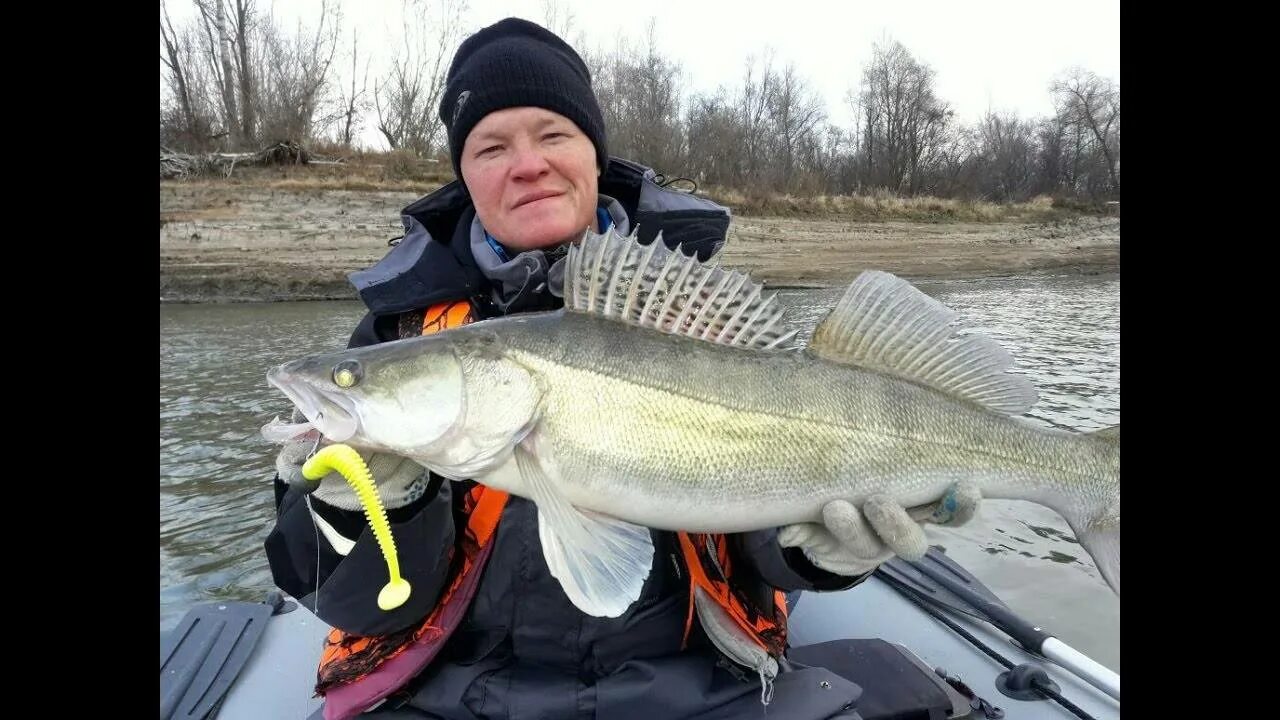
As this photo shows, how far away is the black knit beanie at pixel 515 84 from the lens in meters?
2.60

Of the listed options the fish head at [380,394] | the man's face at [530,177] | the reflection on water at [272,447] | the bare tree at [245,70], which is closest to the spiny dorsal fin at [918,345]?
the man's face at [530,177]

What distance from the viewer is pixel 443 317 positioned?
95.3 inches

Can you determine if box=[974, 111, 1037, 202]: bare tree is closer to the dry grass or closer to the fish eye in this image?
the dry grass

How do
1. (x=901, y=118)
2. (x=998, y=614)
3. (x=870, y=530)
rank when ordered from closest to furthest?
(x=870, y=530) → (x=998, y=614) → (x=901, y=118)

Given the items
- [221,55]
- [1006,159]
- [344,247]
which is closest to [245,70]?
[221,55]

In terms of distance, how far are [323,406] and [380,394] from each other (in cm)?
14

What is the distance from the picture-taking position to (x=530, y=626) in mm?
2014

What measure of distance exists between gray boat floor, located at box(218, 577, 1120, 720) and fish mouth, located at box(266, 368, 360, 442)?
1351 millimetres

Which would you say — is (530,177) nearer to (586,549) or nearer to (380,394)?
(380,394)

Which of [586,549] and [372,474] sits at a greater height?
[372,474]
